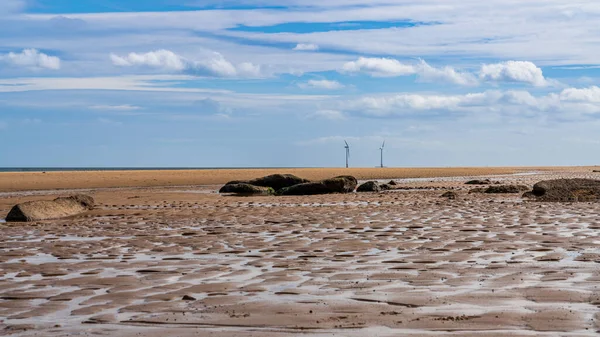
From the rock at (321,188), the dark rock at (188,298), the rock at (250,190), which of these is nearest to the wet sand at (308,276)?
the dark rock at (188,298)

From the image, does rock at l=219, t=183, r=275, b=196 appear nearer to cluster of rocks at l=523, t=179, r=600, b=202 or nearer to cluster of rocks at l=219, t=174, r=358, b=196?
cluster of rocks at l=219, t=174, r=358, b=196

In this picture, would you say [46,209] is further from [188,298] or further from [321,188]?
[321,188]

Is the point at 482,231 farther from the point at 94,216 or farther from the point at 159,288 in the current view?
the point at 94,216

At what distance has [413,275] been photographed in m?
8.38

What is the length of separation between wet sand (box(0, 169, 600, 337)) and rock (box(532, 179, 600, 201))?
402 centimetres

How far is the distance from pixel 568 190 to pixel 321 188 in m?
9.74

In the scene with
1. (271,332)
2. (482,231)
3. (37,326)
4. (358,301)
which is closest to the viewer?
(271,332)

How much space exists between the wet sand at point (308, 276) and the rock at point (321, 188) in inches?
442

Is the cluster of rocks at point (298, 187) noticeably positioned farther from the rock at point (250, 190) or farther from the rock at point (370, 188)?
the rock at point (370, 188)

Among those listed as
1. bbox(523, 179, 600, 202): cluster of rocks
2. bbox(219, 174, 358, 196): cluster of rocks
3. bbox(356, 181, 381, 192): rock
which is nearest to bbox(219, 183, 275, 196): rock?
bbox(219, 174, 358, 196): cluster of rocks

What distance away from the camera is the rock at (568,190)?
20297mm

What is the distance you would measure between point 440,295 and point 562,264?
8.36 ft

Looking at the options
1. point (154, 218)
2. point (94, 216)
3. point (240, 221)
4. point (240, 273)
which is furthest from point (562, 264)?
point (94, 216)

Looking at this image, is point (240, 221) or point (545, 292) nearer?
point (545, 292)
